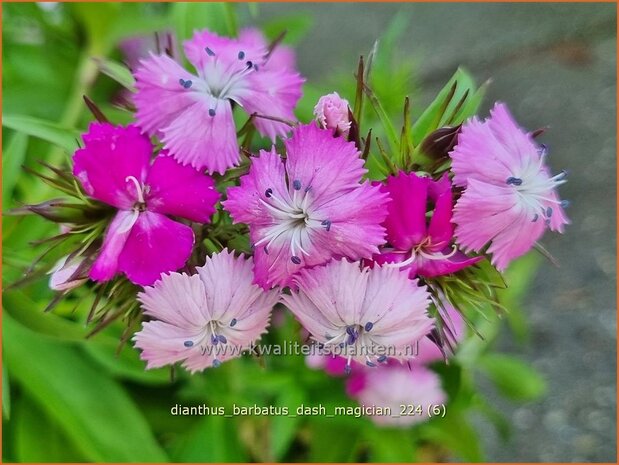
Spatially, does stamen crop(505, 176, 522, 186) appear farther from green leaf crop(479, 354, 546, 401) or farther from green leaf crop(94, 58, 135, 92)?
green leaf crop(479, 354, 546, 401)

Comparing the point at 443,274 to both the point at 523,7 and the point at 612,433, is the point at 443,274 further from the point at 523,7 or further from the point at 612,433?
the point at 523,7

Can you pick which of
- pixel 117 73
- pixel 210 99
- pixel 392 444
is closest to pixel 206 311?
pixel 210 99

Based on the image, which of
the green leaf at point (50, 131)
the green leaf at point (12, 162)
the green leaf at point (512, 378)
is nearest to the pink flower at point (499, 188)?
the green leaf at point (50, 131)

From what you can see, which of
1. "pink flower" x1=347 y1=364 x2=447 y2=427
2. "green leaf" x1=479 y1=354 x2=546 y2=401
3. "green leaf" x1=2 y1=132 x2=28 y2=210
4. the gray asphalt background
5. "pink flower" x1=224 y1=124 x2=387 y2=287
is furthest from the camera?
the gray asphalt background

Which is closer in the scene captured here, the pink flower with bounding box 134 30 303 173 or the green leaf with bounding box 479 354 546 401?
the pink flower with bounding box 134 30 303 173

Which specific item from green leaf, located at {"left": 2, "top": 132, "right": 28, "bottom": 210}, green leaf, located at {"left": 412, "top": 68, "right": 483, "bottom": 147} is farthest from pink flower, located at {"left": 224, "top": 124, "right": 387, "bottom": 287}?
green leaf, located at {"left": 2, "top": 132, "right": 28, "bottom": 210}

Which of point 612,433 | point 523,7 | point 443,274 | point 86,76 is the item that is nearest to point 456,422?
point 612,433

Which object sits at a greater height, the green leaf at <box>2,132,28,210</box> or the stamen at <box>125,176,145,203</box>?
the green leaf at <box>2,132,28,210</box>
